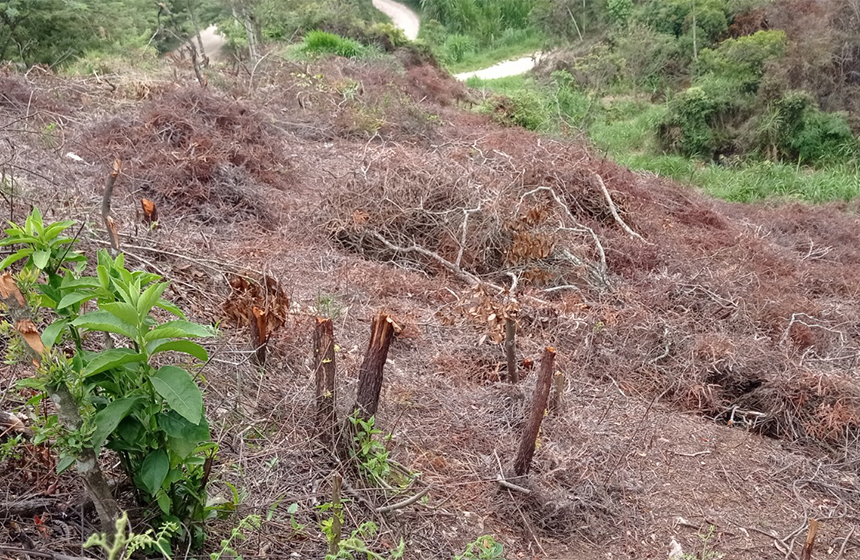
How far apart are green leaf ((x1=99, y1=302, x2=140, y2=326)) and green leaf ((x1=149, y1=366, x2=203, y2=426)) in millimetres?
143

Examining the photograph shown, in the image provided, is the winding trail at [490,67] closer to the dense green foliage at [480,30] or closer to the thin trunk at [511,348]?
the dense green foliage at [480,30]

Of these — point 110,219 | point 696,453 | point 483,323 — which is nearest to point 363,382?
point 110,219

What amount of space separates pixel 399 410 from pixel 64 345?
147 centimetres

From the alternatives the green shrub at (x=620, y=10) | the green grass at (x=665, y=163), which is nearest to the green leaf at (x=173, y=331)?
the green grass at (x=665, y=163)

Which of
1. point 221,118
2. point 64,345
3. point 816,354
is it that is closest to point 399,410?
point 64,345

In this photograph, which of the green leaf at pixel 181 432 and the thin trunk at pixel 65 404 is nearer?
the thin trunk at pixel 65 404

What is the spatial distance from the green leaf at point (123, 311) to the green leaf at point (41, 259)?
21 cm

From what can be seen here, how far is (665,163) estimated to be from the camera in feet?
36.3

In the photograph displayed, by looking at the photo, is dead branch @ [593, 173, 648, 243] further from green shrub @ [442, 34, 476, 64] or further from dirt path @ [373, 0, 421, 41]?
dirt path @ [373, 0, 421, 41]

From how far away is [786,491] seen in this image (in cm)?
331

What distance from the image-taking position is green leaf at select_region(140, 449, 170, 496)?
65.2 inches

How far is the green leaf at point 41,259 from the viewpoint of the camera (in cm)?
166

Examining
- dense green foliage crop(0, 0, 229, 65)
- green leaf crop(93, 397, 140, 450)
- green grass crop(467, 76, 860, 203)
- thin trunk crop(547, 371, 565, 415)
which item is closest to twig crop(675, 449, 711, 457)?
thin trunk crop(547, 371, 565, 415)

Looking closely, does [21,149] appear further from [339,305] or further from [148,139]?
[339,305]
